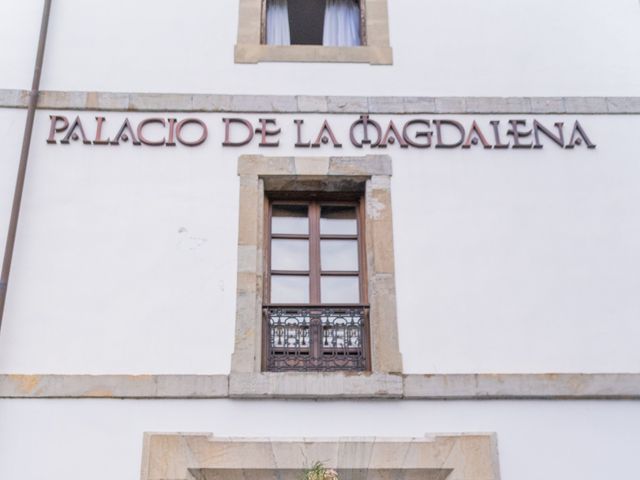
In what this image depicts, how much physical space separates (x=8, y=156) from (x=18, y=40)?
138 cm

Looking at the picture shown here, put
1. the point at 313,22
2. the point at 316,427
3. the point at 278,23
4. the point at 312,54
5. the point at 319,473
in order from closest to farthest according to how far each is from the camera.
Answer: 1. the point at 319,473
2. the point at 316,427
3. the point at 312,54
4. the point at 278,23
5. the point at 313,22

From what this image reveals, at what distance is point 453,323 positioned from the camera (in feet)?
21.1

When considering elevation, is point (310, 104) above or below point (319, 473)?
above

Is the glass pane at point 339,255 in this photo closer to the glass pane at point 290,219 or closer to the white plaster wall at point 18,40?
the glass pane at point 290,219

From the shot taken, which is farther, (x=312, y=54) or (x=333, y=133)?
(x=312, y=54)

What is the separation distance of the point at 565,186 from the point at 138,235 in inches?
152

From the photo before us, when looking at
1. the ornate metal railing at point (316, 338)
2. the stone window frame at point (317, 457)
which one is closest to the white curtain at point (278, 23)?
the ornate metal railing at point (316, 338)

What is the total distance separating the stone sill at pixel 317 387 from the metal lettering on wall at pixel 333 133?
2199mm

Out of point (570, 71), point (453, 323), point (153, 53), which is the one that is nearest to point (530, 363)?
point (453, 323)

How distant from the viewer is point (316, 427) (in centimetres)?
604

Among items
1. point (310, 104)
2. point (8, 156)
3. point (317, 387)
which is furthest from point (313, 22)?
point (317, 387)

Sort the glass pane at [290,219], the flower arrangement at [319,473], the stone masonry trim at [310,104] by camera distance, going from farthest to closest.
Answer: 1. the stone masonry trim at [310,104]
2. the glass pane at [290,219]
3. the flower arrangement at [319,473]

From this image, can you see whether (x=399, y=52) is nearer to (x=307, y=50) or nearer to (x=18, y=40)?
(x=307, y=50)

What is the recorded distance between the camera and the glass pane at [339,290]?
6.70m
